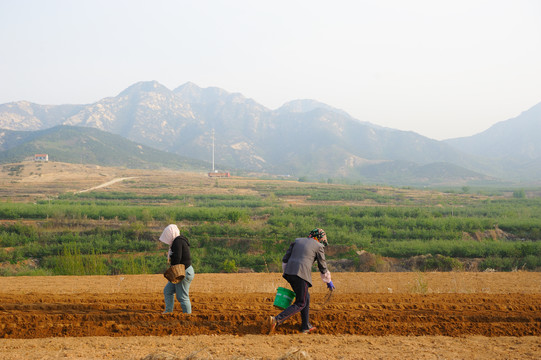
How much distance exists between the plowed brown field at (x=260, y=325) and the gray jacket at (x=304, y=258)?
109 centimetres

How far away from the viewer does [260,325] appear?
281 inches

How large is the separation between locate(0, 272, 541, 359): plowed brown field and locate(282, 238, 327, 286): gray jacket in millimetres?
1086

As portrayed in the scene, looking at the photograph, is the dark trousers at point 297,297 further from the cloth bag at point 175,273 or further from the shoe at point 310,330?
the cloth bag at point 175,273

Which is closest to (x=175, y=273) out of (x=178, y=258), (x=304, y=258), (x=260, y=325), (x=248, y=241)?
(x=178, y=258)

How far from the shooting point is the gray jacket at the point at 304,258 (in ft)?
21.4

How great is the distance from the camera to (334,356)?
592 cm

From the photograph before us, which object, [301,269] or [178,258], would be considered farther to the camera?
[178,258]

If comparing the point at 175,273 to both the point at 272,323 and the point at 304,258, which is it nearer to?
the point at 272,323

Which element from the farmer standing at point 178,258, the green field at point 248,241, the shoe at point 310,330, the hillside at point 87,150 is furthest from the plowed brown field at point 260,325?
the hillside at point 87,150

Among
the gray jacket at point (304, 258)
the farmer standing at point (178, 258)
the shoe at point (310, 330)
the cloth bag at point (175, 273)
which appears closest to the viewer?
the gray jacket at point (304, 258)

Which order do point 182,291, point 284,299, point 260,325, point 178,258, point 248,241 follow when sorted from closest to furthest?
point 284,299 < point 260,325 < point 178,258 < point 182,291 < point 248,241

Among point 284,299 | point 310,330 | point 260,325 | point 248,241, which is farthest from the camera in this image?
point 248,241

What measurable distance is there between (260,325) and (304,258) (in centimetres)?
155

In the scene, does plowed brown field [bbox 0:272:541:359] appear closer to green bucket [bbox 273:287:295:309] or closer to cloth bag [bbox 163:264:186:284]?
green bucket [bbox 273:287:295:309]
